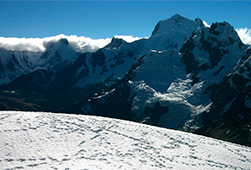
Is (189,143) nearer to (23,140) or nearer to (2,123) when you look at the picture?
(23,140)

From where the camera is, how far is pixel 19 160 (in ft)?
127

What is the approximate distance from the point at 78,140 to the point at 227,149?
27859 millimetres

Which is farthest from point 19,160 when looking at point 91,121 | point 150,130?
point 150,130

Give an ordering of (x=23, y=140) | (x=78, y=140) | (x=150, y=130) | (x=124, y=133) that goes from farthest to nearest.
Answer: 1. (x=150, y=130)
2. (x=124, y=133)
3. (x=78, y=140)
4. (x=23, y=140)

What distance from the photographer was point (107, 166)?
3931cm

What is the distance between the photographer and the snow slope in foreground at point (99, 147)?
4016cm

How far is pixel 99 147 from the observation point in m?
46.2

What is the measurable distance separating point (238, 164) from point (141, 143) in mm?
16286

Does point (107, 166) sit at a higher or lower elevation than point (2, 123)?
lower

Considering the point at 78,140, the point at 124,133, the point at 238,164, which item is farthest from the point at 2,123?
the point at 238,164

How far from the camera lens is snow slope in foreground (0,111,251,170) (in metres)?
40.2

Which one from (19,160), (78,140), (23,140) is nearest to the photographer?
(19,160)

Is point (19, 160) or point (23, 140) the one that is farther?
point (23, 140)

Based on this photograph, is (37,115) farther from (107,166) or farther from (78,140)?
(107,166)
